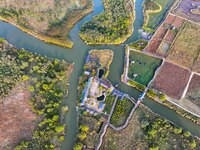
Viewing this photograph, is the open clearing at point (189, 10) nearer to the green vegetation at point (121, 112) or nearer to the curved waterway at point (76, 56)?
the curved waterway at point (76, 56)

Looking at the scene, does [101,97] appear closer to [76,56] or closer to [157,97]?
[157,97]

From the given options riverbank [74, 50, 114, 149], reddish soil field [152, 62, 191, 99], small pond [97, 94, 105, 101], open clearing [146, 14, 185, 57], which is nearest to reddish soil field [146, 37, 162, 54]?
open clearing [146, 14, 185, 57]

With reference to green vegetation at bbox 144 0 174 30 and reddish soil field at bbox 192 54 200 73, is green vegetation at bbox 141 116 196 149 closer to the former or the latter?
reddish soil field at bbox 192 54 200 73

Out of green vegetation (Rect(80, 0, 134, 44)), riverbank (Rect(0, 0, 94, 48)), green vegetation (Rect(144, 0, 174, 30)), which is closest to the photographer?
riverbank (Rect(0, 0, 94, 48))

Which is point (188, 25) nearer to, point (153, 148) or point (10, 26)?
point (153, 148)

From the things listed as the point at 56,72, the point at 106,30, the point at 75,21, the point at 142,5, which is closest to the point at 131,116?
the point at 56,72

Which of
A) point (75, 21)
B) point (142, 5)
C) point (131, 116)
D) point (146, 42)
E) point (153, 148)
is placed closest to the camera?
point (153, 148)

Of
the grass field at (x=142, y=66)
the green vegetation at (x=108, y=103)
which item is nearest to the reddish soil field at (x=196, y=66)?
the grass field at (x=142, y=66)
